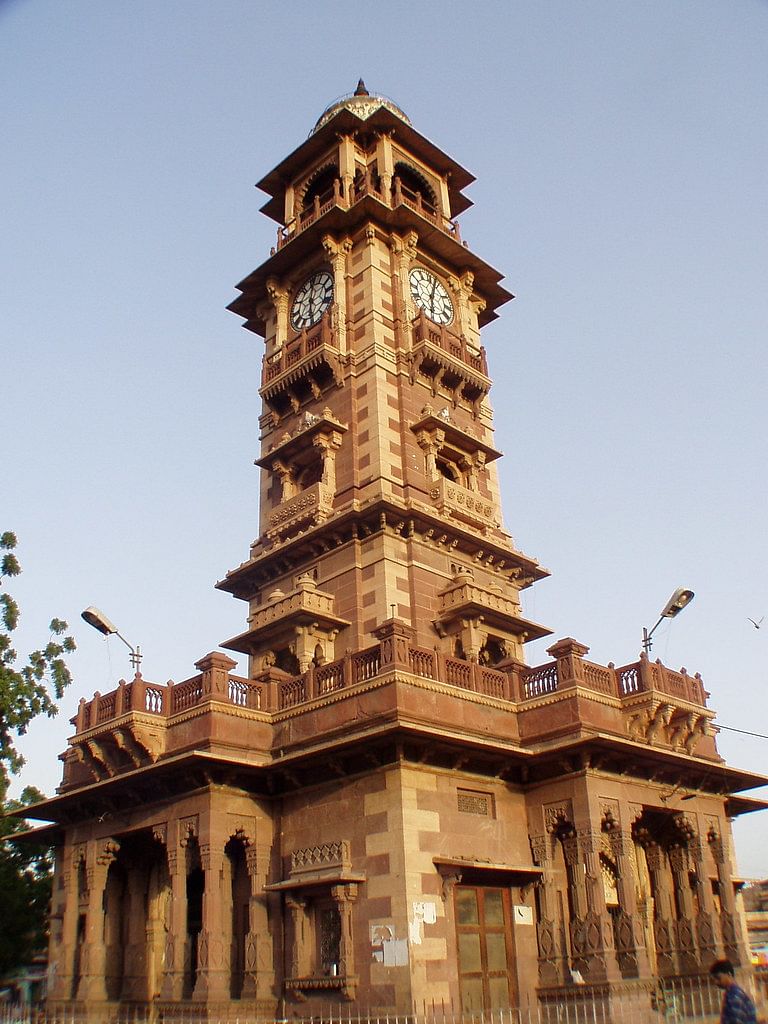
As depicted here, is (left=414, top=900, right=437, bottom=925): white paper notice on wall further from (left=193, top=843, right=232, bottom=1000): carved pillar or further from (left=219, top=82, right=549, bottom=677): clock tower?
(left=219, top=82, right=549, bottom=677): clock tower

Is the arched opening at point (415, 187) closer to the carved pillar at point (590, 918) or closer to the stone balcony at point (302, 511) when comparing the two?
the stone balcony at point (302, 511)

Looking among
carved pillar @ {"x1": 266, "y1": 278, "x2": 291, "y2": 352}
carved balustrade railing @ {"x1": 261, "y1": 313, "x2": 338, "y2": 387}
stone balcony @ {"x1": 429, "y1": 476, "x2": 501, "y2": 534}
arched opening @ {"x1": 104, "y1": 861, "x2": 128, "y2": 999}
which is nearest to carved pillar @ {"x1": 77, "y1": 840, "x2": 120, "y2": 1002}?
arched opening @ {"x1": 104, "y1": 861, "x2": 128, "y2": 999}

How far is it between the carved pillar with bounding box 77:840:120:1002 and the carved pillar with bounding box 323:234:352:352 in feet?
53.8

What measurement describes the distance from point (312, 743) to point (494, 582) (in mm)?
9518

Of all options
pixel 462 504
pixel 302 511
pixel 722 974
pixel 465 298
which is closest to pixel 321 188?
pixel 465 298

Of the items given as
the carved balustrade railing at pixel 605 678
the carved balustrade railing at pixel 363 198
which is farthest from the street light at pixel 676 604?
the carved balustrade railing at pixel 363 198

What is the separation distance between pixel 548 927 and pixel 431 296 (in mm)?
21186

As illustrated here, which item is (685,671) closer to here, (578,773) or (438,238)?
(578,773)

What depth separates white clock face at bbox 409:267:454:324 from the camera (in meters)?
33.7

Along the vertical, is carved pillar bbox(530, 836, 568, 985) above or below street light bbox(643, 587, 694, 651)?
below

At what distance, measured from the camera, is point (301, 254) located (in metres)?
34.9

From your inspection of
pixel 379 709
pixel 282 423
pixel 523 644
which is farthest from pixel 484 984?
pixel 282 423

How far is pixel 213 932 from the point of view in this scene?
2091 centimetres

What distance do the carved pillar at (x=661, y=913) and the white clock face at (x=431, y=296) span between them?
18281mm
